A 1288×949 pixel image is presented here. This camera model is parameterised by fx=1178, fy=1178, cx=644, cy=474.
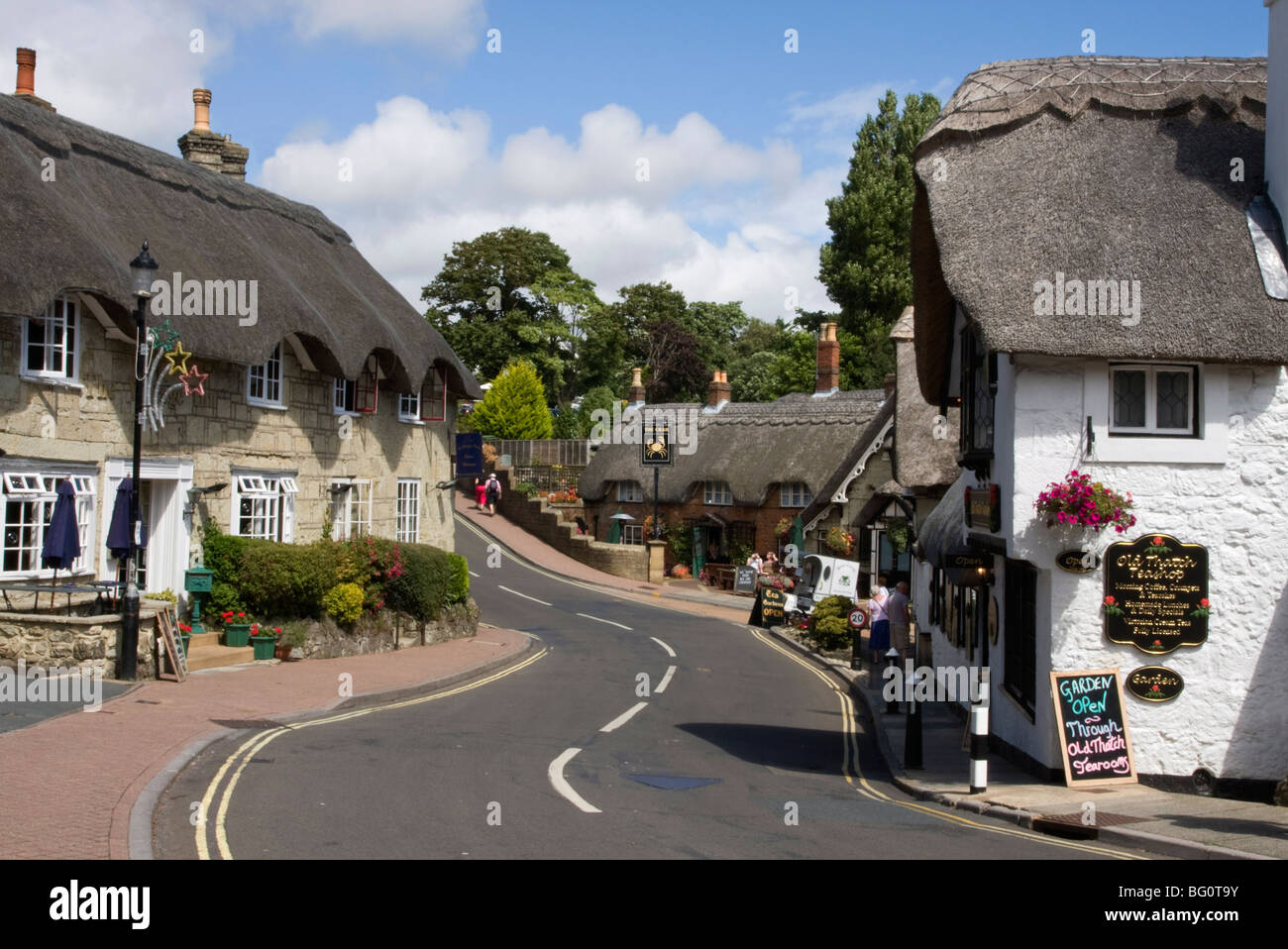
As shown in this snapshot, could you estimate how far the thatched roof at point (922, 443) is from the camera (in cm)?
2416

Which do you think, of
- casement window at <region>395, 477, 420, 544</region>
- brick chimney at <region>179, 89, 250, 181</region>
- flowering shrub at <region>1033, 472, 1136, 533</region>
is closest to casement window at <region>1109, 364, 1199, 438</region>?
flowering shrub at <region>1033, 472, 1136, 533</region>

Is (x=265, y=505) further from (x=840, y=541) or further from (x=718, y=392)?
(x=718, y=392)

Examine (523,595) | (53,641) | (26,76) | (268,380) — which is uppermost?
(26,76)

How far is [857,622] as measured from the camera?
78.1ft

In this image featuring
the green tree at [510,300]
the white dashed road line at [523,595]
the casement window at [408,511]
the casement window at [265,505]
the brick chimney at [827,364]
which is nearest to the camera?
the casement window at [265,505]

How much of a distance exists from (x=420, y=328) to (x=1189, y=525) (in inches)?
805

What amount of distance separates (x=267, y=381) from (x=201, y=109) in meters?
9.78

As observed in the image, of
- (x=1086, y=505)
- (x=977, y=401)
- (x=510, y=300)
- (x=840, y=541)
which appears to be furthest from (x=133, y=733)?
(x=510, y=300)

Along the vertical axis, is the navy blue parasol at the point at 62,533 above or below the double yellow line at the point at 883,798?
above

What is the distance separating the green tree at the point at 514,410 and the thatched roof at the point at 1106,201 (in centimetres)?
4845

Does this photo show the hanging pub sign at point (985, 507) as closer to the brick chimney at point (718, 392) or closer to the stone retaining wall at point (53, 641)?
the stone retaining wall at point (53, 641)

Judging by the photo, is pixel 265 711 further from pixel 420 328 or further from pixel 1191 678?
pixel 420 328

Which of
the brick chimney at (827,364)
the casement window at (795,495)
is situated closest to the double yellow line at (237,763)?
the casement window at (795,495)

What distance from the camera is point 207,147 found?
2864cm
